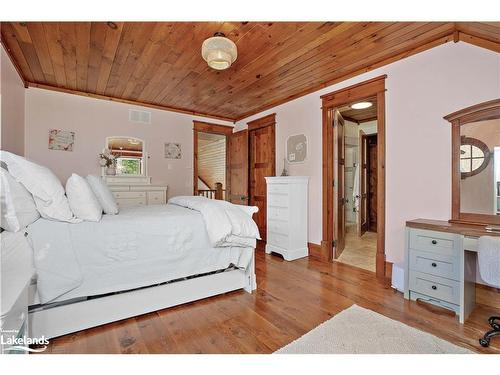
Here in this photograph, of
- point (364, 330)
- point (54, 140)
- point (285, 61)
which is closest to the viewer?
point (364, 330)

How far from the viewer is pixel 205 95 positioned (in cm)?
373

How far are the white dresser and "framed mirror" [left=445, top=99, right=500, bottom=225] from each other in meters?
3.89

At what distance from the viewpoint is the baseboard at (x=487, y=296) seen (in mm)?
1931

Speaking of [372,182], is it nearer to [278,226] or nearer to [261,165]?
[261,165]

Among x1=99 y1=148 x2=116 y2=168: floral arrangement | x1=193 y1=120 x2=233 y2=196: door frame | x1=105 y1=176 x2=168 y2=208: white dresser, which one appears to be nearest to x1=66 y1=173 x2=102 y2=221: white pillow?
x1=105 y1=176 x2=168 y2=208: white dresser

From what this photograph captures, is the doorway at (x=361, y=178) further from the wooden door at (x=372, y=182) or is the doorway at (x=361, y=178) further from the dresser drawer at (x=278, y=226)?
the dresser drawer at (x=278, y=226)

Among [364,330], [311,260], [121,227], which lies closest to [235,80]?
[121,227]

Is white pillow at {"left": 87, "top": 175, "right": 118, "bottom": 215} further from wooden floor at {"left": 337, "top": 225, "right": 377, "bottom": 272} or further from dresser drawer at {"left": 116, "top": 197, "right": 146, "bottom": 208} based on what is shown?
wooden floor at {"left": 337, "top": 225, "right": 377, "bottom": 272}

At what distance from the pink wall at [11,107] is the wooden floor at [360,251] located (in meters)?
4.22

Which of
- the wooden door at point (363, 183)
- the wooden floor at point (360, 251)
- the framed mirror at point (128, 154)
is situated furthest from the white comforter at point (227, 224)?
the wooden door at point (363, 183)

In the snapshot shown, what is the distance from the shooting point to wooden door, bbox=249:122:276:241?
4145mm

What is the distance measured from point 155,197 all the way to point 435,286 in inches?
150

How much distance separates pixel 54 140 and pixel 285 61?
139 inches
